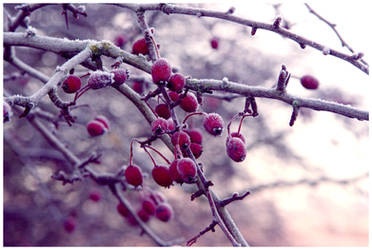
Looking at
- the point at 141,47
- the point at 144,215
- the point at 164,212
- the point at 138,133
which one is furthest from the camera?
the point at 138,133

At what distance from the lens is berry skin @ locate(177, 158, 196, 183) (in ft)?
4.39

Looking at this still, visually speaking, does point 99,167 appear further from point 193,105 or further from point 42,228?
point 193,105

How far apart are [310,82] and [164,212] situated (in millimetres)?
1097

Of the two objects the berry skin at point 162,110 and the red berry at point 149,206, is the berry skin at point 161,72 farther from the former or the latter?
the red berry at point 149,206

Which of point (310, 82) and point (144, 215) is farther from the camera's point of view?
point (144, 215)

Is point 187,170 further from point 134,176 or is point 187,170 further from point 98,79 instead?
point 134,176

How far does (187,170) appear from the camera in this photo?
52.7 inches

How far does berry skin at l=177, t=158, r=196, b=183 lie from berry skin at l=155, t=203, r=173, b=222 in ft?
3.60

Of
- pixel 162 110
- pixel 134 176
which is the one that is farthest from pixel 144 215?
pixel 162 110

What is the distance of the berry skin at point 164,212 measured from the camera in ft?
7.84

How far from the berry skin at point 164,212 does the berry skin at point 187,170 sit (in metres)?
1.10

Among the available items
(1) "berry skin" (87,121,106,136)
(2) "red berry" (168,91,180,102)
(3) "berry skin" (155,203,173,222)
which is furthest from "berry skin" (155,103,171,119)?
(3) "berry skin" (155,203,173,222)

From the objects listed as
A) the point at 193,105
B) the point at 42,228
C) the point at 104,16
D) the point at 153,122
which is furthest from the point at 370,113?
the point at 42,228

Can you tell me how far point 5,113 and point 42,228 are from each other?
216 inches
